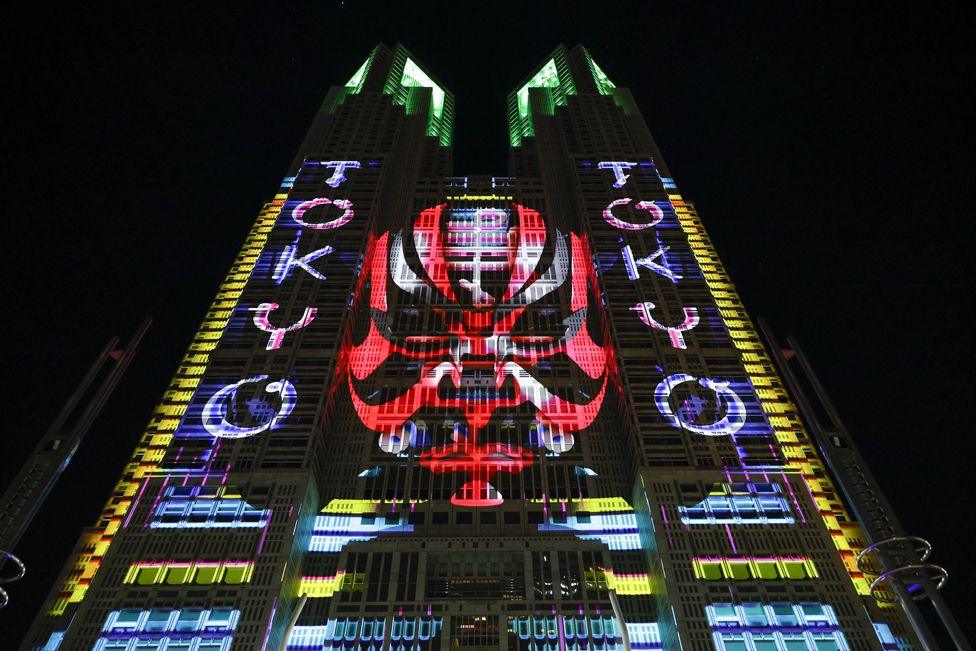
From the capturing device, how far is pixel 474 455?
228 feet

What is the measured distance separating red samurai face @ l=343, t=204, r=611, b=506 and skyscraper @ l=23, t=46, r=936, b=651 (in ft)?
1.08

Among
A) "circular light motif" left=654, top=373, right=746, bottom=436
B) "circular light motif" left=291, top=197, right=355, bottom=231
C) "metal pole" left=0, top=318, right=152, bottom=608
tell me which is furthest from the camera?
"circular light motif" left=291, top=197, right=355, bottom=231

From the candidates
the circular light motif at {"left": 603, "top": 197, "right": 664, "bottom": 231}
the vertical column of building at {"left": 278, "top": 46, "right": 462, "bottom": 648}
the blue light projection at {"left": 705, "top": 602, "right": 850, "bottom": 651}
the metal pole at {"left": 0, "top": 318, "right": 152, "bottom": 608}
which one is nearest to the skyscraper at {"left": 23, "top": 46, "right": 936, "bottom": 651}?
the blue light projection at {"left": 705, "top": 602, "right": 850, "bottom": 651}

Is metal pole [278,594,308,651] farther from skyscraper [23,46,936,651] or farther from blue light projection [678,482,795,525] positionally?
blue light projection [678,482,795,525]

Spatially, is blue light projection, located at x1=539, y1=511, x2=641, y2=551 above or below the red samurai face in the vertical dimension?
below

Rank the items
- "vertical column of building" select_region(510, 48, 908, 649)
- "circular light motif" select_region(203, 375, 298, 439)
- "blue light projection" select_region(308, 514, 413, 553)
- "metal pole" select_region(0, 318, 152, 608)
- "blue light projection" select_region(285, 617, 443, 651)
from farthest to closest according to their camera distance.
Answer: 1. "circular light motif" select_region(203, 375, 298, 439)
2. "blue light projection" select_region(308, 514, 413, 553)
3. "blue light projection" select_region(285, 617, 443, 651)
4. "vertical column of building" select_region(510, 48, 908, 649)
5. "metal pole" select_region(0, 318, 152, 608)

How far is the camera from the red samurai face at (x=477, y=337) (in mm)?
71750

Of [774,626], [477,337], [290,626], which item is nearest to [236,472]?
[290,626]

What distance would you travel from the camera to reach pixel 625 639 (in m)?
50.5

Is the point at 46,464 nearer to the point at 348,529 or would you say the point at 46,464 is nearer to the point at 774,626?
the point at 348,529

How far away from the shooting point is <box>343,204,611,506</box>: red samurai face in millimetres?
71750

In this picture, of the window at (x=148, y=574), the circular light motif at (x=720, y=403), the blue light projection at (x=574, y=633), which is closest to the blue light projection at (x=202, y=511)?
the window at (x=148, y=574)

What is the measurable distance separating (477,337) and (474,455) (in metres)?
18.5

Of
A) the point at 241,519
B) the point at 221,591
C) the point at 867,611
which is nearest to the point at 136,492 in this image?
the point at 241,519
